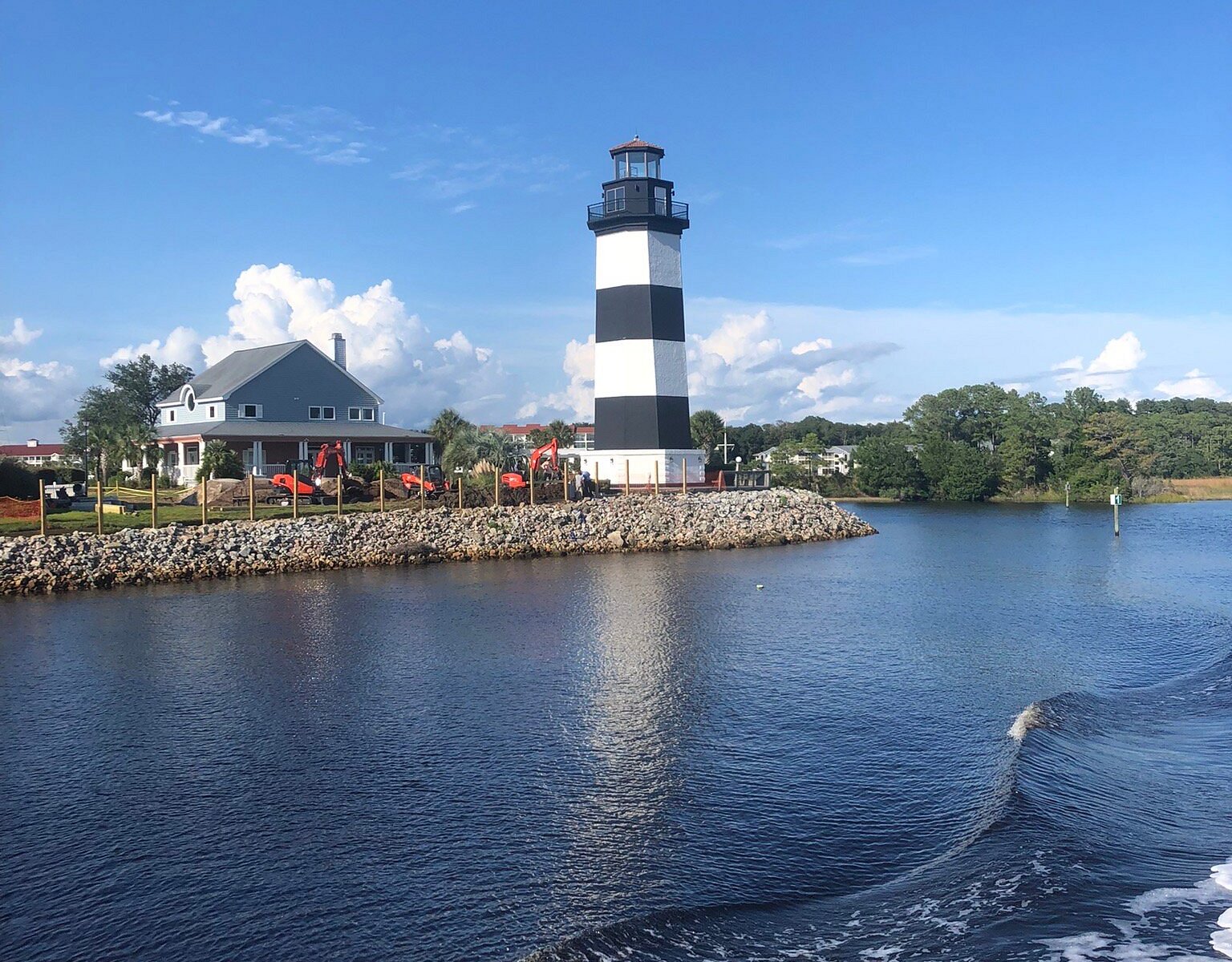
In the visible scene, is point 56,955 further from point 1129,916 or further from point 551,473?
point 551,473

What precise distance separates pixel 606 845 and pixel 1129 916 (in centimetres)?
453

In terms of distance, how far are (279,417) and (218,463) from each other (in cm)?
807

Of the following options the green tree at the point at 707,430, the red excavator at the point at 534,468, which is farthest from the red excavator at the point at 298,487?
the green tree at the point at 707,430

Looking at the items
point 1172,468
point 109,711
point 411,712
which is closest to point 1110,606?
point 411,712

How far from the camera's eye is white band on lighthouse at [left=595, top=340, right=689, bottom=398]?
43719 millimetres

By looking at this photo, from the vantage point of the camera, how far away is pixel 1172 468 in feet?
298

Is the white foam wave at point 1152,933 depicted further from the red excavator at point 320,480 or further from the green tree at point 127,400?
the green tree at point 127,400

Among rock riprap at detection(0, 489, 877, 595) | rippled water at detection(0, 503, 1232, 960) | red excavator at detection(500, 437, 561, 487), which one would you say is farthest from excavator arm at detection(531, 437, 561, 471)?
rippled water at detection(0, 503, 1232, 960)

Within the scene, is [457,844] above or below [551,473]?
below

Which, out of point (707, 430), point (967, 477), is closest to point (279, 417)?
point (707, 430)

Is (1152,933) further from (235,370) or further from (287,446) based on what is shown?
(235,370)

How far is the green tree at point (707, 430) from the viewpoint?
254 ft

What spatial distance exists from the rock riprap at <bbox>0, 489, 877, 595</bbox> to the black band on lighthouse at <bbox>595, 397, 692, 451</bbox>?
2682 mm

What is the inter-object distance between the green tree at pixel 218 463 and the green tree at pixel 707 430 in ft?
134
